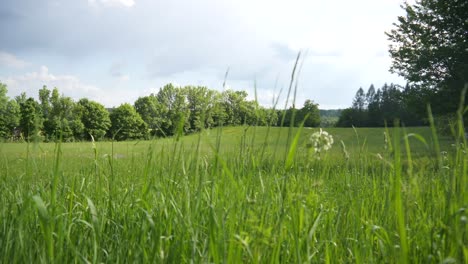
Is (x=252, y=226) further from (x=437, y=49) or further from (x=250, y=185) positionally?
(x=437, y=49)

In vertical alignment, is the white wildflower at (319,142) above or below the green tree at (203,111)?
below

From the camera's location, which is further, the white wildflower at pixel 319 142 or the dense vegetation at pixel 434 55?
the dense vegetation at pixel 434 55

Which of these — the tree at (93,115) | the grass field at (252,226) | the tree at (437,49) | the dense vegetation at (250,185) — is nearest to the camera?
the grass field at (252,226)

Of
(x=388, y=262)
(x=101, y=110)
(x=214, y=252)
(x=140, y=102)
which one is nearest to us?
(x=214, y=252)

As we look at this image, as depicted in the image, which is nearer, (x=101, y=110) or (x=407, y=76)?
(x=407, y=76)

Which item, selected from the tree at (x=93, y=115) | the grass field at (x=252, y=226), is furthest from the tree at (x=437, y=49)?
the tree at (x=93, y=115)

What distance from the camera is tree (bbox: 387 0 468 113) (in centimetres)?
1482

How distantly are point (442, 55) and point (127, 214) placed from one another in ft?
53.2

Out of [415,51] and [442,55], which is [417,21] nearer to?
[415,51]

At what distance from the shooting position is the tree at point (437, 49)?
14820mm

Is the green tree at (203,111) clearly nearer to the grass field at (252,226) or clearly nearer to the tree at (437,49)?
the grass field at (252,226)

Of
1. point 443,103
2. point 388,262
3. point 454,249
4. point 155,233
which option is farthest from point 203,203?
point 443,103

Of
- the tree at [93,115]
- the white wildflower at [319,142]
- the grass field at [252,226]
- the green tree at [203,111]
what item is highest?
the tree at [93,115]

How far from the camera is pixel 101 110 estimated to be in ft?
235
